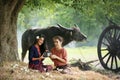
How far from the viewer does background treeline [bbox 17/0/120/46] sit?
15.6m

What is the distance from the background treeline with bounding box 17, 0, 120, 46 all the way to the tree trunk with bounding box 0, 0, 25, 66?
262 centimetres

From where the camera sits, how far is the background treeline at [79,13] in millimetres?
15594

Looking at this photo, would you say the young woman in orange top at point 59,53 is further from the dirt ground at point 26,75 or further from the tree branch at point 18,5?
the tree branch at point 18,5

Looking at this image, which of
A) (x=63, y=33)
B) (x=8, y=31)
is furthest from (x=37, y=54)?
(x=63, y=33)

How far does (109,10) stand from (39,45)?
233 inches

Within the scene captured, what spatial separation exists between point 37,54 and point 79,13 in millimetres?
23979

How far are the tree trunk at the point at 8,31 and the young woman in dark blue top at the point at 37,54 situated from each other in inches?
41.4

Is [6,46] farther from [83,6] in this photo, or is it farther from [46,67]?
[83,6]

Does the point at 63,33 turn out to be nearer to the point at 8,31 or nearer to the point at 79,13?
the point at 8,31

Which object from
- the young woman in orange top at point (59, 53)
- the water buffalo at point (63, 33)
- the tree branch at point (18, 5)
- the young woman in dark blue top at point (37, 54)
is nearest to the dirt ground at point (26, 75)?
the young woman in dark blue top at point (37, 54)

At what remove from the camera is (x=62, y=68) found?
1152 cm

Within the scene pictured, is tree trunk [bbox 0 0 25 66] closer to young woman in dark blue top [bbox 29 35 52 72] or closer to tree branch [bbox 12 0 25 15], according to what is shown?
tree branch [bbox 12 0 25 15]

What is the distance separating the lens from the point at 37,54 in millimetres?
10992

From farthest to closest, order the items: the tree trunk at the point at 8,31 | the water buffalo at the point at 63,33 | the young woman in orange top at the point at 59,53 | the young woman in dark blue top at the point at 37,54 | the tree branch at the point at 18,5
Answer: the water buffalo at the point at 63,33, the tree branch at the point at 18,5, the tree trunk at the point at 8,31, the young woman in orange top at the point at 59,53, the young woman in dark blue top at the point at 37,54
